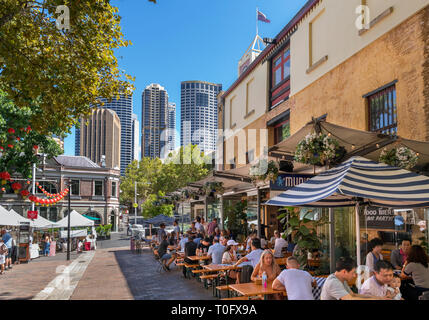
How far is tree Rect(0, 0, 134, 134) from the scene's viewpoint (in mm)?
7863

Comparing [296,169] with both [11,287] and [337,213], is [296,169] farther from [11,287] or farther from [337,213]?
[11,287]

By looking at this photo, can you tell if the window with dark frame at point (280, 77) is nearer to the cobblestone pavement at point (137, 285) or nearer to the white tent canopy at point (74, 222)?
the cobblestone pavement at point (137, 285)

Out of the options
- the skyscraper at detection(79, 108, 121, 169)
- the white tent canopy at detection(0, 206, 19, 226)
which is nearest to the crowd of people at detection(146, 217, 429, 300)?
the white tent canopy at detection(0, 206, 19, 226)

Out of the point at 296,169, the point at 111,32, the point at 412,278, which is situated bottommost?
the point at 412,278

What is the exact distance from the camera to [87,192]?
51.1 metres

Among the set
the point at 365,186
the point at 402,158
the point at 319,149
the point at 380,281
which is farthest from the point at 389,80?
the point at 380,281

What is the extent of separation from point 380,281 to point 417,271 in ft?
7.97

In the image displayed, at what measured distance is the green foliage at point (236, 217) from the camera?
18997 millimetres

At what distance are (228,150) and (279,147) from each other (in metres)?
13.7

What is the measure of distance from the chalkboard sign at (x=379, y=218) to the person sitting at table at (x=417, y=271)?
7.74 ft

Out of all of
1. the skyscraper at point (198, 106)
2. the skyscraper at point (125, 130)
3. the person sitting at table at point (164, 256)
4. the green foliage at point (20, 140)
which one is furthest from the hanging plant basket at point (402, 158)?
the skyscraper at point (125, 130)

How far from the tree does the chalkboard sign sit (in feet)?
26.3

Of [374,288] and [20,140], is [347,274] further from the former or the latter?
[20,140]

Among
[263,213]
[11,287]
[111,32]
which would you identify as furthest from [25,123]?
[263,213]
